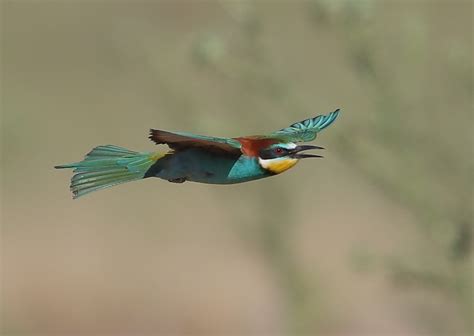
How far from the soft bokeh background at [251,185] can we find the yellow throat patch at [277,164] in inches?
72.4

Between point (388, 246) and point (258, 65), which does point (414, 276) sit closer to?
point (258, 65)

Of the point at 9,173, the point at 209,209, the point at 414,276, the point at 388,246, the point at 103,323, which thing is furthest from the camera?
the point at 209,209

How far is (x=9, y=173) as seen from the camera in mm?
6645

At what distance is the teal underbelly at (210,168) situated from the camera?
266 cm

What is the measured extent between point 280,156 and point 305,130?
37cm

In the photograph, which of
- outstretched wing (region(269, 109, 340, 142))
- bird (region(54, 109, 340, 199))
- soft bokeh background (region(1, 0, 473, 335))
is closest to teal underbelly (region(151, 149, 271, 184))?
bird (region(54, 109, 340, 199))

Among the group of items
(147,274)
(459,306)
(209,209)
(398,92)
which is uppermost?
(209,209)

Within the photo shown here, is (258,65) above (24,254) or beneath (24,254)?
beneath

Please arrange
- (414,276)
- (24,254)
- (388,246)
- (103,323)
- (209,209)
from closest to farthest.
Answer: (414,276) → (388,246) → (103,323) → (24,254) → (209,209)

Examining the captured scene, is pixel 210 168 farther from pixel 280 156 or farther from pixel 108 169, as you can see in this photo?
pixel 108 169

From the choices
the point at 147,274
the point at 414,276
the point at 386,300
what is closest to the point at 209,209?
the point at 147,274

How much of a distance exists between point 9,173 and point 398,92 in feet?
8.06

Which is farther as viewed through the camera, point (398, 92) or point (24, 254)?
point (24, 254)

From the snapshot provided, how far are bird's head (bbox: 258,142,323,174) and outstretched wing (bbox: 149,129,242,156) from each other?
0.17ft
